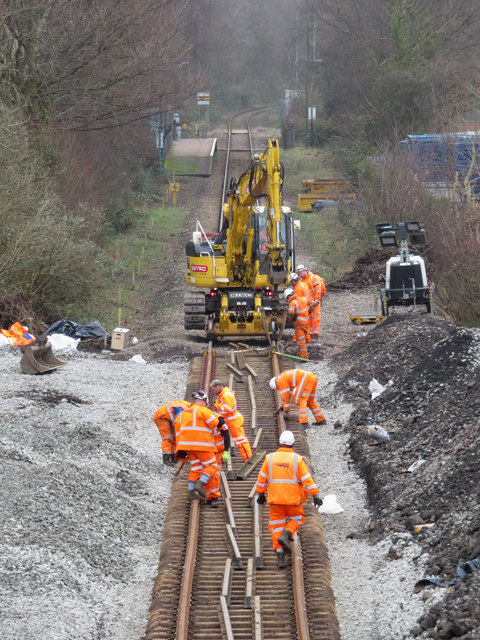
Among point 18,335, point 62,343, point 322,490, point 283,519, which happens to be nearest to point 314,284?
point 62,343

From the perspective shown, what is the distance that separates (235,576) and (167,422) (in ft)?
8.74

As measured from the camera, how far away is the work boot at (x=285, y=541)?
10.7 meters

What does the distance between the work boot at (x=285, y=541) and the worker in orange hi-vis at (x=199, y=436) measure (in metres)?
1.90

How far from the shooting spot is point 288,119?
66.6 meters

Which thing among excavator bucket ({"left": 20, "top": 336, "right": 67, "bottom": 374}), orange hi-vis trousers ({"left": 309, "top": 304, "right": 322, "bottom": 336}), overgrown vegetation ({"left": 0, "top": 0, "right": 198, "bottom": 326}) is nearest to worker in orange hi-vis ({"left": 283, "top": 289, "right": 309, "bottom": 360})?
orange hi-vis trousers ({"left": 309, "top": 304, "right": 322, "bottom": 336})

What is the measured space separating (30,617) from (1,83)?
22.4 meters

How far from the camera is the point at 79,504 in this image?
39.3ft

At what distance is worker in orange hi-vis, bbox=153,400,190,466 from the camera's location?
12.6 metres

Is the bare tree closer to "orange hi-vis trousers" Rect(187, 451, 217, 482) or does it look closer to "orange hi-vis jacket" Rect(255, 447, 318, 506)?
"orange hi-vis trousers" Rect(187, 451, 217, 482)

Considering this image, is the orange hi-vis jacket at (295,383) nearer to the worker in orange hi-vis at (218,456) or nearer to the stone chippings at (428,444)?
the stone chippings at (428,444)

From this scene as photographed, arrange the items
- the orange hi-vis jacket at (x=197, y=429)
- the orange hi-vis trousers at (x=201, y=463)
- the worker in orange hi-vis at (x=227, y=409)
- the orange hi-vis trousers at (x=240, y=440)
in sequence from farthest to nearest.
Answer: the orange hi-vis trousers at (x=240, y=440), the worker in orange hi-vis at (x=227, y=409), the orange hi-vis trousers at (x=201, y=463), the orange hi-vis jacket at (x=197, y=429)

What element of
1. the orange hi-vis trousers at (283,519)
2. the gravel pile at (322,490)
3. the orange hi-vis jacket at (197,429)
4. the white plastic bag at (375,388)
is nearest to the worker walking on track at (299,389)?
the gravel pile at (322,490)

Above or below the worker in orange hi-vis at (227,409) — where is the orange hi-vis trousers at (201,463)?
below

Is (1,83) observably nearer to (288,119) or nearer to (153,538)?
(153,538)
